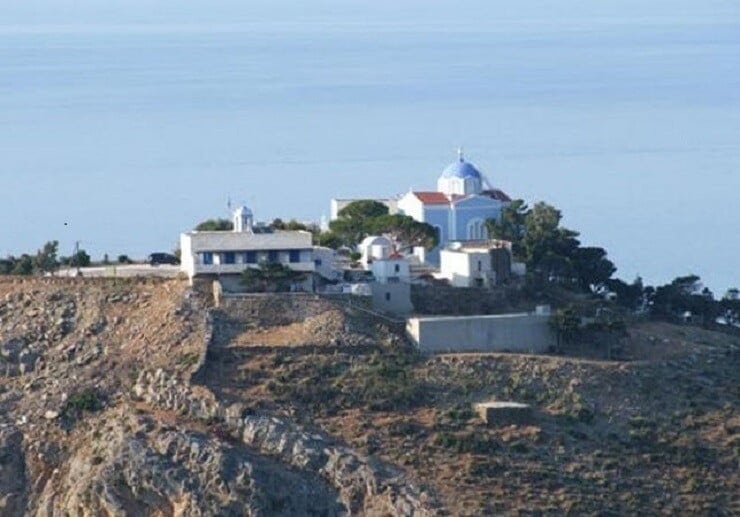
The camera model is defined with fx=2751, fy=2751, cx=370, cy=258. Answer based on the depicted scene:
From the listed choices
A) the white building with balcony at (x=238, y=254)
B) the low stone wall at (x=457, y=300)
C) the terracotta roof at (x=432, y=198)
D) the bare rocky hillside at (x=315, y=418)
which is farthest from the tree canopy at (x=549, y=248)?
the white building with balcony at (x=238, y=254)

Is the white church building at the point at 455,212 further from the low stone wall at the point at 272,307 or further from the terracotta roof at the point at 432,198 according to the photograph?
the low stone wall at the point at 272,307

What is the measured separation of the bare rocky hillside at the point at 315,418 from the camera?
48.0 m

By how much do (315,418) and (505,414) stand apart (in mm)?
3461

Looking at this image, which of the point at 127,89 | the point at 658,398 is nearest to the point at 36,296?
the point at 658,398

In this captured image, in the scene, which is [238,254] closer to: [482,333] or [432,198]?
[482,333]

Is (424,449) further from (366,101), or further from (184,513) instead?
(366,101)

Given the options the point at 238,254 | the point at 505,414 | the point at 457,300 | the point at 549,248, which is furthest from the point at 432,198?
the point at 505,414

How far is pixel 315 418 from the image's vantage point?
4984 centimetres

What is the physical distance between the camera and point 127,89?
5556 inches

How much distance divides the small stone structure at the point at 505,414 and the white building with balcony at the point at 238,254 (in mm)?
6203

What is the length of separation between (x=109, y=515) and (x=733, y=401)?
12283 mm

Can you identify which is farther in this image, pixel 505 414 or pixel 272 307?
pixel 272 307

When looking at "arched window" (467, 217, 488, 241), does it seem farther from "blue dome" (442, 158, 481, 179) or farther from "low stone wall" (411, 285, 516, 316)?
"low stone wall" (411, 285, 516, 316)

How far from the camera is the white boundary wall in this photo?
5266 centimetres
